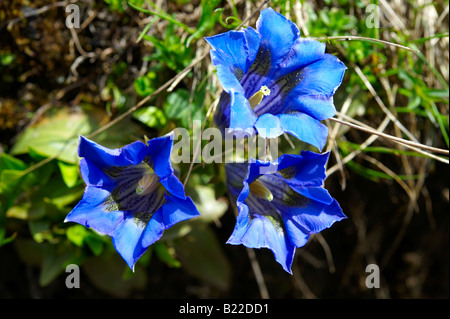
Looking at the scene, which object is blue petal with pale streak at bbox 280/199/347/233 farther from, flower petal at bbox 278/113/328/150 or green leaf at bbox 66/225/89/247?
green leaf at bbox 66/225/89/247

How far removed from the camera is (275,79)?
1.32 meters

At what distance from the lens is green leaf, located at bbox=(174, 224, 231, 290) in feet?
5.99

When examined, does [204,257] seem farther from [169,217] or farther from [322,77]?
[322,77]

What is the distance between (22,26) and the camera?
64.6 inches

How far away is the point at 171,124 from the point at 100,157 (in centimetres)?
41

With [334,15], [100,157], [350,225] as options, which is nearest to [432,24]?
[334,15]

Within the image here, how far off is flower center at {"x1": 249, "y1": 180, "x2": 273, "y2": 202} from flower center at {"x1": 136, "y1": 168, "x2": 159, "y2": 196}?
10.4 inches

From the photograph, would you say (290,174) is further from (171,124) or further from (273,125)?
(171,124)

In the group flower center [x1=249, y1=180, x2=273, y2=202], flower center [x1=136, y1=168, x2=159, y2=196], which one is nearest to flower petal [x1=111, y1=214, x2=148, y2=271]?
flower center [x1=136, y1=168, x2=159, y2=196]

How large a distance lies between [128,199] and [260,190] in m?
0.36

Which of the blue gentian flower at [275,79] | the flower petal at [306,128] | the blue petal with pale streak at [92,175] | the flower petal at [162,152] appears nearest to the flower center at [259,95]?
the blue gentian flower at [275,79]

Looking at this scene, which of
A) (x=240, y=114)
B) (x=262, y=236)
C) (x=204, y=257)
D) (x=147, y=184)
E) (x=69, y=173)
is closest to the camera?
(x=240, y=114)

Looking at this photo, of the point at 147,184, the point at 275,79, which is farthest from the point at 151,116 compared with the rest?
the point at 275,79

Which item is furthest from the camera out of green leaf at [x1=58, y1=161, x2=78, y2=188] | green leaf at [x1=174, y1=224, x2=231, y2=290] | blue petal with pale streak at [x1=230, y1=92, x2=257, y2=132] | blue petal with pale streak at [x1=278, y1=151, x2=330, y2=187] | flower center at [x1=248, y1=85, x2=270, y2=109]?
green leaf at [x1=174, y1=224, x2=231, y2=290]
